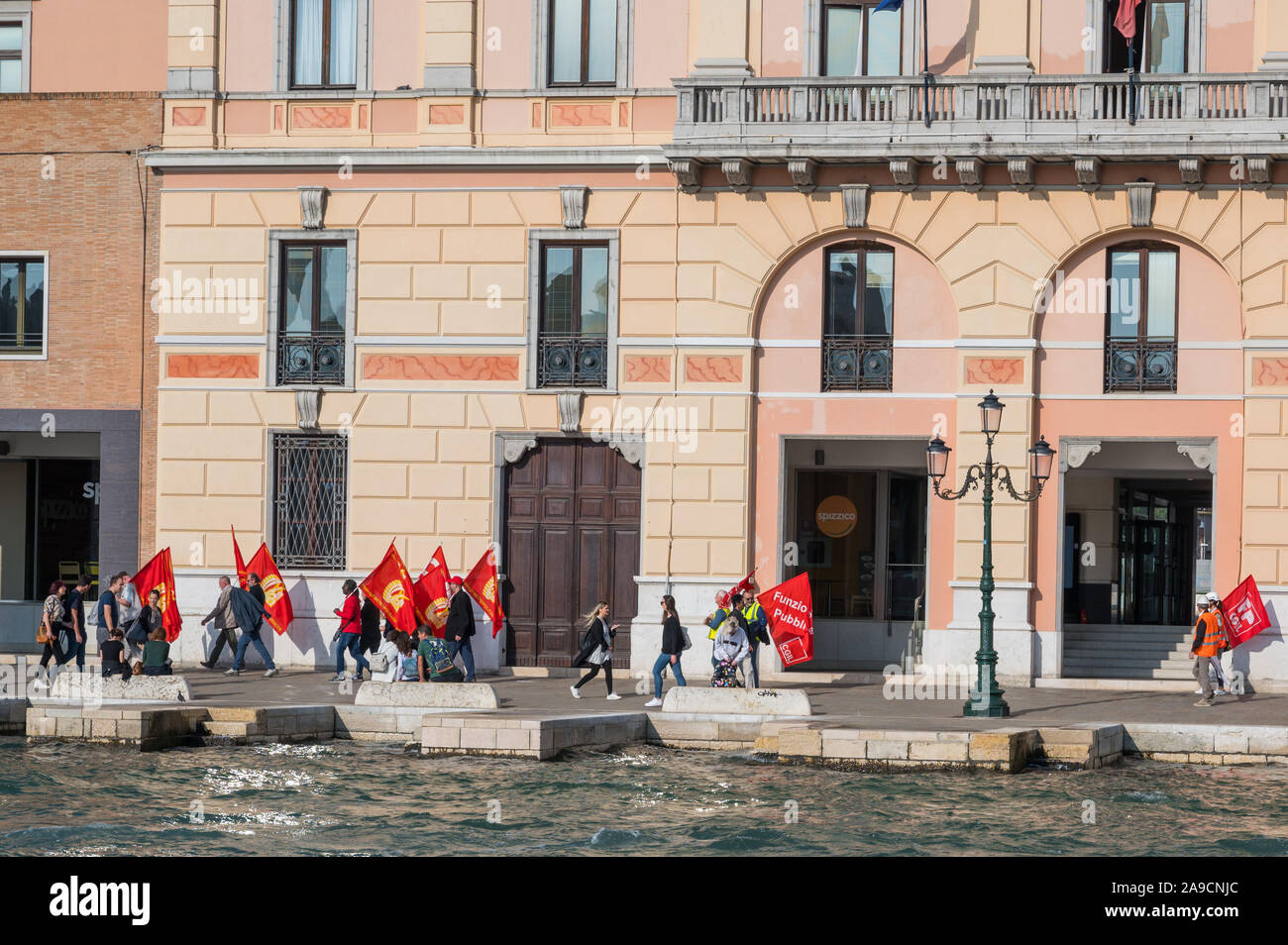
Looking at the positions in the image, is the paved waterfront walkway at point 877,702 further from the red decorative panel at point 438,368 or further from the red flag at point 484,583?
the red decorative panel at point 438,368

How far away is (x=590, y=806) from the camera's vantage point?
1822cm

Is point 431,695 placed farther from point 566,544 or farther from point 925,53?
point 925,53

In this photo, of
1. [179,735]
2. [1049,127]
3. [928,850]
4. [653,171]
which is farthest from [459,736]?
[1049,127]

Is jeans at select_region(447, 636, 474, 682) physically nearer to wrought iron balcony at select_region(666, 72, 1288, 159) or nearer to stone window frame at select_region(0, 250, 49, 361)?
wrought iron balcony at select_region(666, 72, 1288, 159)

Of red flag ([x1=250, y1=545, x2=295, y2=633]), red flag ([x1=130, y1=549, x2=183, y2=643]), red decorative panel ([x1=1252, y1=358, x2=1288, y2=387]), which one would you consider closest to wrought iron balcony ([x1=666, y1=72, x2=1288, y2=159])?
red decorative panel ([x1=1252, y1=358, x2=1288, y2=387])

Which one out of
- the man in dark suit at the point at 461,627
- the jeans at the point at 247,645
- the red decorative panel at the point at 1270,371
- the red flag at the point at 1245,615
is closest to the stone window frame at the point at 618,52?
the man in dark suit at the point at 461,627

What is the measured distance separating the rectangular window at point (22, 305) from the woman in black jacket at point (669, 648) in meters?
12.1

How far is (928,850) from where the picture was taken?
16094 millimetres

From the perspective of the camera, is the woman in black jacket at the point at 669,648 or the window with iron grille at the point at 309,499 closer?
the woman in black jacket at the point at 669,648

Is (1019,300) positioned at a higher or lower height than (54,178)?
lower

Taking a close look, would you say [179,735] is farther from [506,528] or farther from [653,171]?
[653,171]

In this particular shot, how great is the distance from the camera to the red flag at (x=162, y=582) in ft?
→ 90.9

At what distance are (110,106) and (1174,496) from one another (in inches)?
781

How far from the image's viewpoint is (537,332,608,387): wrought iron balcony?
28844 millimetres
